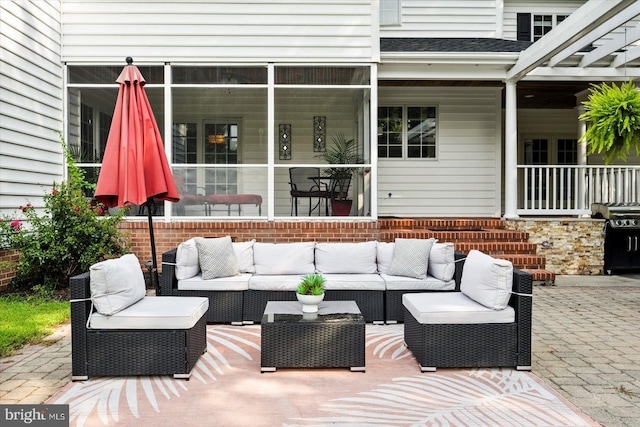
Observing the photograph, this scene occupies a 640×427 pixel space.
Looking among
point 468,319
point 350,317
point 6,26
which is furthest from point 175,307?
point 6,26

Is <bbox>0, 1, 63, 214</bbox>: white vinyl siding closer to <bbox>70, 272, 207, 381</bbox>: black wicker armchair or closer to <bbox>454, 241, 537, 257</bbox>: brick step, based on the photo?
<bbox>70, 272, 207, 381</bbox>: black wicker armchair

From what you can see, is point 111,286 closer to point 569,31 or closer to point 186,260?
point 186,260

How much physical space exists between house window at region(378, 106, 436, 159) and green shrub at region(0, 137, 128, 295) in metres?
5.38

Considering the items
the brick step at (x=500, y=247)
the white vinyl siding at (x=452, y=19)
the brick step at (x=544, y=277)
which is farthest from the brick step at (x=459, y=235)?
the white vinyl siding at (x=452, y=19)

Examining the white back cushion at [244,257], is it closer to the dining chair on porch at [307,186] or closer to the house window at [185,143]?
the dining chair on porch at [307,186]

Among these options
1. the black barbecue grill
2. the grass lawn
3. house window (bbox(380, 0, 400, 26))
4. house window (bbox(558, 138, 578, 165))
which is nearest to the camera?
the grass lawn

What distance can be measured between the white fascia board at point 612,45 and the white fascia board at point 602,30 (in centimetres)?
39

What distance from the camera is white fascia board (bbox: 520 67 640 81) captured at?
814 cm

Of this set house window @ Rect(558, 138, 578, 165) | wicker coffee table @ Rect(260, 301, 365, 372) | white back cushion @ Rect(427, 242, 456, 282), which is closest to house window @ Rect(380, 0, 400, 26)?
house window @ Rect(558, 138, 578, 165)

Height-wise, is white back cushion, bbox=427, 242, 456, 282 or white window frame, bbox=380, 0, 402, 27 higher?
white window frame, bbox=380, 0, 402, 27

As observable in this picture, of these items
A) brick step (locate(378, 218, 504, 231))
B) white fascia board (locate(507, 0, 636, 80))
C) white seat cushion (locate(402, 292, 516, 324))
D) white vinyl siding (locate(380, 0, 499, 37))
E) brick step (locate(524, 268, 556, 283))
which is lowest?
brick step (locate(524, 268, 556, 283))

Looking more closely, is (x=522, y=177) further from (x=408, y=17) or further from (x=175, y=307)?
(x=175, y=307)

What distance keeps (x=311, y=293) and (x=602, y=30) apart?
543 cm

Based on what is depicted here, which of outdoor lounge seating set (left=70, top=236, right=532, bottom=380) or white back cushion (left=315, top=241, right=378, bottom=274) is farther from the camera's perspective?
white back cushion (left=315, top=241, right=378, bottom=274)
